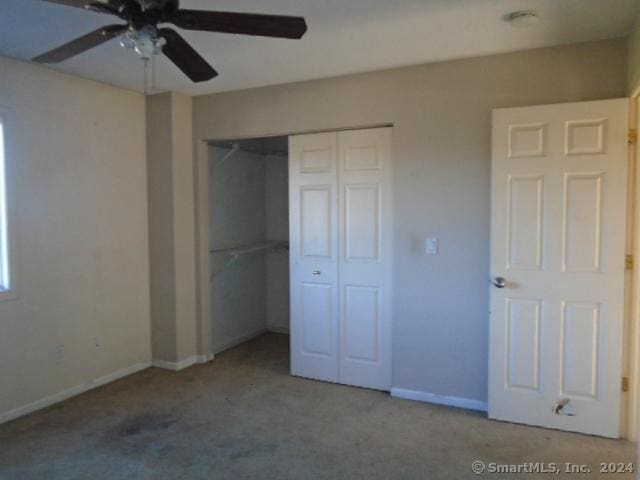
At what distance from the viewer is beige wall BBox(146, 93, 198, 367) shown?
4.06 m

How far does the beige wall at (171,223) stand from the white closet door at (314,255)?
3.23 ft

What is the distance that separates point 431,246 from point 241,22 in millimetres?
2114

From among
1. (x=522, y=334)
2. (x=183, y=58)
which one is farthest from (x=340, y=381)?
(x=183, y=58)

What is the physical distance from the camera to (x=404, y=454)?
2691mm

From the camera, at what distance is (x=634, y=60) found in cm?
261

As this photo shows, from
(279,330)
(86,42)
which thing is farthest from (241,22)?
(279,330)

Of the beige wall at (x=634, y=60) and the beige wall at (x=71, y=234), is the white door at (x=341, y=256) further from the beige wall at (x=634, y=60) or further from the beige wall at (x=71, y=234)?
the beige wall at (x=634, y=60)

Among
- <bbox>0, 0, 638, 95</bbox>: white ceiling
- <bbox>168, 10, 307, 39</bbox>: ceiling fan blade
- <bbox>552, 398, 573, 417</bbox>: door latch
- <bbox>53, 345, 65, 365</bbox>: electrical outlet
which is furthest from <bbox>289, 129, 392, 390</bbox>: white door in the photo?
<bbox>168, 10, 307, 39</bbox>: ceiling fan blade

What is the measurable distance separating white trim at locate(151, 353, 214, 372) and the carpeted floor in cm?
39

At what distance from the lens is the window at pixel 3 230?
3111 millimetres

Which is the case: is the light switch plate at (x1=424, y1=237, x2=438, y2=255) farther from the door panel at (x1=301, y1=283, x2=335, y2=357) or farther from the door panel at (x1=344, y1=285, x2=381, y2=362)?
the door panel at (x1=301, y1=283, x2=335, y2=357)

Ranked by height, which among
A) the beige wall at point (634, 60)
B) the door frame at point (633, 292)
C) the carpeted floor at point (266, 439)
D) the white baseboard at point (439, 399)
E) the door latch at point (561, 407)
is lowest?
the carpeted floor at point (266, 439)

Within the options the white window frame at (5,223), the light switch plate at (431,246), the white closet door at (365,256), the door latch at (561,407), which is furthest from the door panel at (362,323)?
the white window frame at (5,223)

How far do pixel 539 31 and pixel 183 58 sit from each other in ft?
6.62
